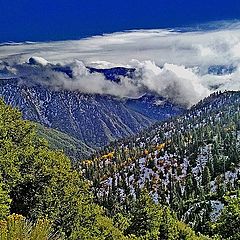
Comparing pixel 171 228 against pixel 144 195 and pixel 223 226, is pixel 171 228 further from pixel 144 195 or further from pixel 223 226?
pixel 223 226

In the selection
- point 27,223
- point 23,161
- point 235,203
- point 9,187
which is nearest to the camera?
point 27,223

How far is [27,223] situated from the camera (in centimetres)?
1268

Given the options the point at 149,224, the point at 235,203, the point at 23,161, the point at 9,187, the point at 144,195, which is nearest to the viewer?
the point at 235,203

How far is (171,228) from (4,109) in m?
31.7

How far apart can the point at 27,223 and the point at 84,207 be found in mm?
32015

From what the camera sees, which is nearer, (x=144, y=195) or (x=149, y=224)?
(x=149, y=224)

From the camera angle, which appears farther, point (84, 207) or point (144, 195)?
point (144, 195)

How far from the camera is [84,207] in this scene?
44.2m

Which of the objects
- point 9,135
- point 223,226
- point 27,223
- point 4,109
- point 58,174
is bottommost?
point 27,223

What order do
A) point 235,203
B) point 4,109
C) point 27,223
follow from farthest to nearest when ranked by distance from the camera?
1. point 4,109
2. point 235,203
3. point 27,223

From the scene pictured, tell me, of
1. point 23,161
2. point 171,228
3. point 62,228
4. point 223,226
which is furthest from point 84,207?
point 171,228

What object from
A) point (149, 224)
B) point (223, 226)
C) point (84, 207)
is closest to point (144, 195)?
point (149, 224)

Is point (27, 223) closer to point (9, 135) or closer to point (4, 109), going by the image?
point (9, 135)

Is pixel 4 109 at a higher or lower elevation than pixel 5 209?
higher
